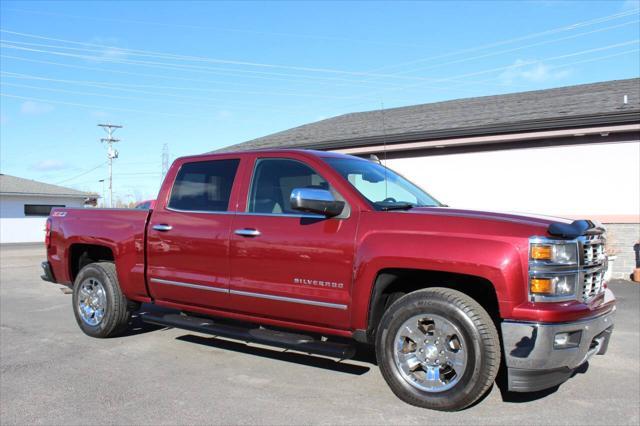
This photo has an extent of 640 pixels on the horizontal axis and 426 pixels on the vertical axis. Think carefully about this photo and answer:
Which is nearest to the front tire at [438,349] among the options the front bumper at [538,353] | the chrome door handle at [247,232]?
the front bumper at [538,353]

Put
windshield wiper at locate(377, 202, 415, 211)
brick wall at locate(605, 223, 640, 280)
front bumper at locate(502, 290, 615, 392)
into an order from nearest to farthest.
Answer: front bumper at locate(502, 290, 615, 392) → windshield wiper at locate(377, 202, 415, 211) → brick wall at locate(605, 223, 640, 280)

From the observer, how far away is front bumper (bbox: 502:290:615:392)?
339cm

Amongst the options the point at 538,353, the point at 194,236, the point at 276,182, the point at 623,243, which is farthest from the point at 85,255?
the point at 623,243

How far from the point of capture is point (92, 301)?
5.93 m

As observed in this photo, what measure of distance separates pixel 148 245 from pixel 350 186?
7.64 ft

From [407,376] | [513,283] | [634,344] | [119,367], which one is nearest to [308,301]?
[407,376]

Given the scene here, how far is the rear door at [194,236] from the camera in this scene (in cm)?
481

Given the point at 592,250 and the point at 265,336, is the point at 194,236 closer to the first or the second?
the point at 265,336

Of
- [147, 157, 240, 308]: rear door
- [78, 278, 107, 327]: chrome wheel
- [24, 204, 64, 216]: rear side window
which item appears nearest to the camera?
[147, 157, 240, 308]: rear door

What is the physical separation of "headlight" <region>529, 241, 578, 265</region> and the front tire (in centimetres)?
55

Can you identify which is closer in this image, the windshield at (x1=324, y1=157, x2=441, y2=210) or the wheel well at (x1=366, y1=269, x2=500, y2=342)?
the wheel well at (x1=366, y1=269, x2=500, y2=342)

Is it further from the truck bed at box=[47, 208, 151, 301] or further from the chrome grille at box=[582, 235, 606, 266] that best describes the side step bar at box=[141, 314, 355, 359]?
the chrome grille at box=[582, 235, 606, 266]

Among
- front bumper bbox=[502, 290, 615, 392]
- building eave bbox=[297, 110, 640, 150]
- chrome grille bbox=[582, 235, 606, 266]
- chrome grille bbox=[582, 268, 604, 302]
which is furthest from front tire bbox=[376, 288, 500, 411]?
building eave bbox=[297, 110, 640, 150]

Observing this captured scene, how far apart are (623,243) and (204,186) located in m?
9.35
